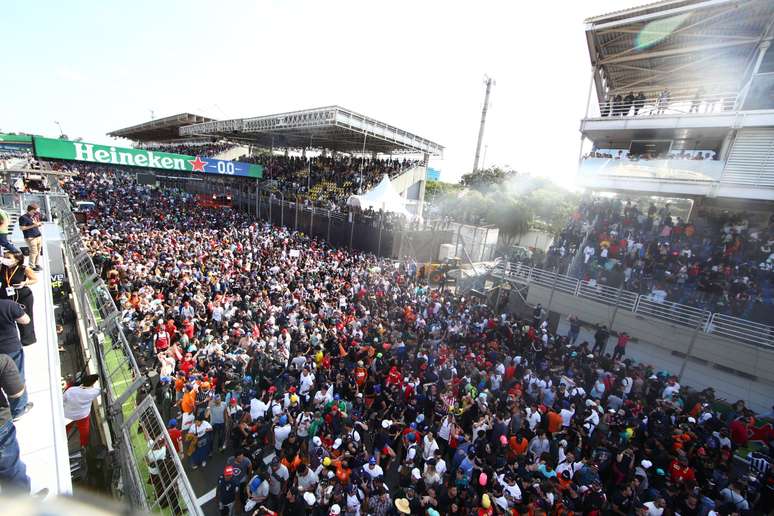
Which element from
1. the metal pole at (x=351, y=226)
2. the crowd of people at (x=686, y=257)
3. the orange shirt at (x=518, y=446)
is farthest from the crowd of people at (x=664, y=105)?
the orange shirt at (x=518, y=446)

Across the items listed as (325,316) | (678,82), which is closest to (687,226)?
(678,82)

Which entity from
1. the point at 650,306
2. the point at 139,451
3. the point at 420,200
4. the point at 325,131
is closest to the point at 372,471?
the point at 139,451

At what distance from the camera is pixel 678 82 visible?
1712cm

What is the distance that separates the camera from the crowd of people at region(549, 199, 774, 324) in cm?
1052

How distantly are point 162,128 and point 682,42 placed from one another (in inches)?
2158

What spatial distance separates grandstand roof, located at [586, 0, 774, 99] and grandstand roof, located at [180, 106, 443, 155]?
1293 centimetres

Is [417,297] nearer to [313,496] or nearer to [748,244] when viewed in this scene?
[313,496]

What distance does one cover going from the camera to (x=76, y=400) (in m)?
5.14

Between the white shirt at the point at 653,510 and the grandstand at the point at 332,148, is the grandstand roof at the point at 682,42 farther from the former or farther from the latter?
the white shirt at the point at 653,510

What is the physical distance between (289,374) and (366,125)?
19468 mm

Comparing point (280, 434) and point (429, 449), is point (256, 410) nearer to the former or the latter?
point (280, 434)

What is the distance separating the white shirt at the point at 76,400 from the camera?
5.11 m

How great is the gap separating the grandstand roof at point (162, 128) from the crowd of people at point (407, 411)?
36286 millimetres

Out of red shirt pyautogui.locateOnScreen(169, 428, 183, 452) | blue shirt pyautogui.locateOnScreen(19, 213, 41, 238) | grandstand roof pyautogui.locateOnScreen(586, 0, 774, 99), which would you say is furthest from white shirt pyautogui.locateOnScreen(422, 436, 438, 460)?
grandstand roof pyautogui.locateOnScreen(586, 0, 774, 99)
